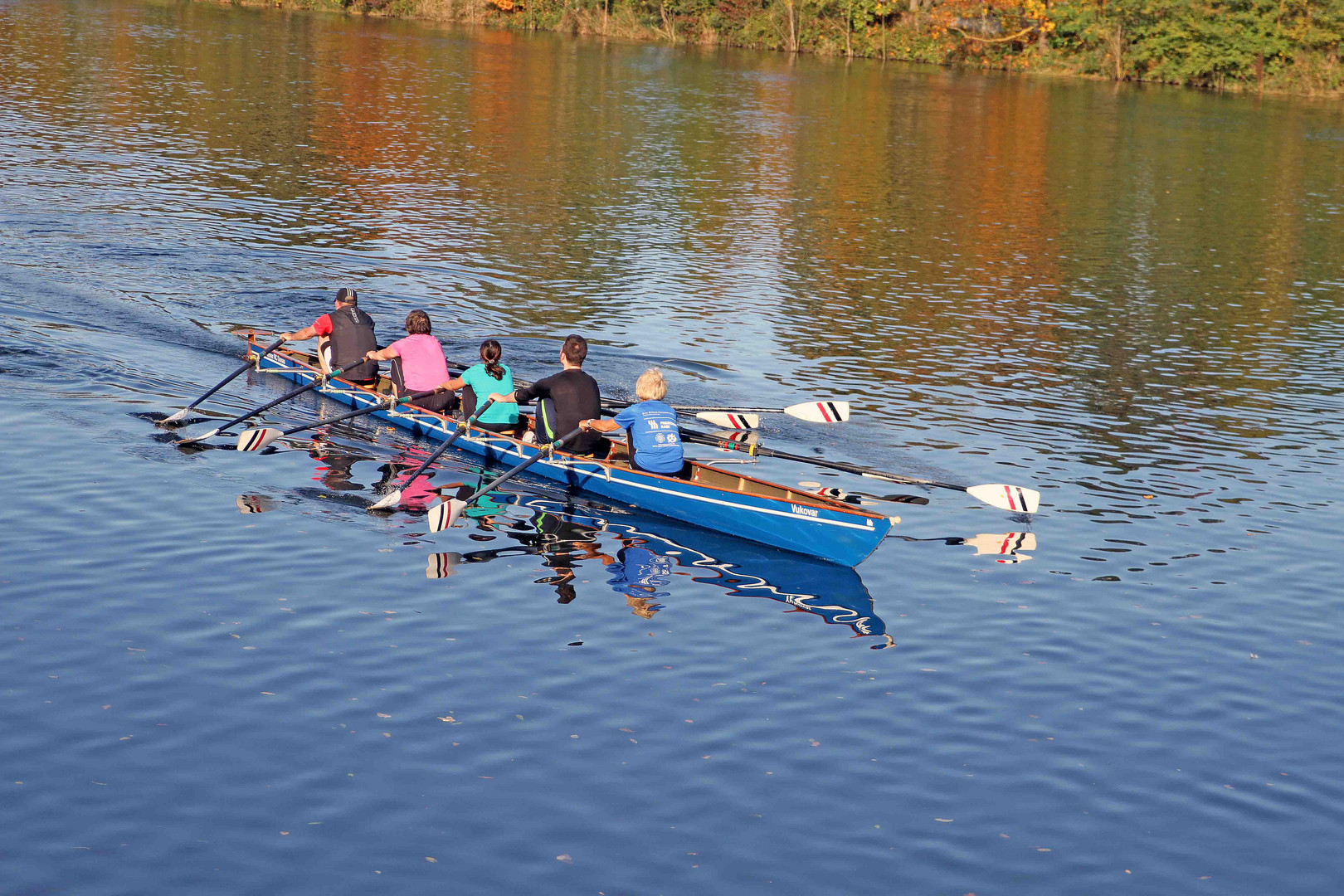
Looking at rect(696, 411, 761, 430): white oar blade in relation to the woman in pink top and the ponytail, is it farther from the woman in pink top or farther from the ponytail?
the woman in pink top

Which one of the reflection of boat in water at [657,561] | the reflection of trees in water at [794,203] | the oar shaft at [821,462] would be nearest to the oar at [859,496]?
the oar shaft at [821,462]

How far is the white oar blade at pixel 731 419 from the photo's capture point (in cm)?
1891

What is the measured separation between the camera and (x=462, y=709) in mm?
11695

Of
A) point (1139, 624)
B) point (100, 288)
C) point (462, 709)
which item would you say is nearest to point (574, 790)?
point (462, 709)

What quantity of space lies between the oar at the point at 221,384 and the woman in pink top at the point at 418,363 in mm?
2534

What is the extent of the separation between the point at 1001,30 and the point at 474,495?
85.7 meters

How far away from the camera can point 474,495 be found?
16.8m

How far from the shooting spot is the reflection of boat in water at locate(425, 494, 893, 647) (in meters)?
14.6

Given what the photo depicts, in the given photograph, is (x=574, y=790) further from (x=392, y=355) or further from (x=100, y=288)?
(x=100, y=288)

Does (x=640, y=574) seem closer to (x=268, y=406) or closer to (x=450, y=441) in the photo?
(x=450, y=441)

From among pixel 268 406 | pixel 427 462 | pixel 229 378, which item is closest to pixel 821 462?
pixel 427 462

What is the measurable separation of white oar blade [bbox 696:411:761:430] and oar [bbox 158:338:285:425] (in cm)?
735

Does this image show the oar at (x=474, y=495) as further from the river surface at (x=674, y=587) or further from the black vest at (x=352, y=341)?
the black vest at (x=352, y=341)

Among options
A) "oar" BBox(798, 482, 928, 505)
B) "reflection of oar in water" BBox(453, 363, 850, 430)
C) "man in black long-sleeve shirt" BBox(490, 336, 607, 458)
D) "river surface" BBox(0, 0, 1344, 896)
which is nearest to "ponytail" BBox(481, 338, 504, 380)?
"man in black long-sleeve shirt" BBox(490, 336, 607, 458)
